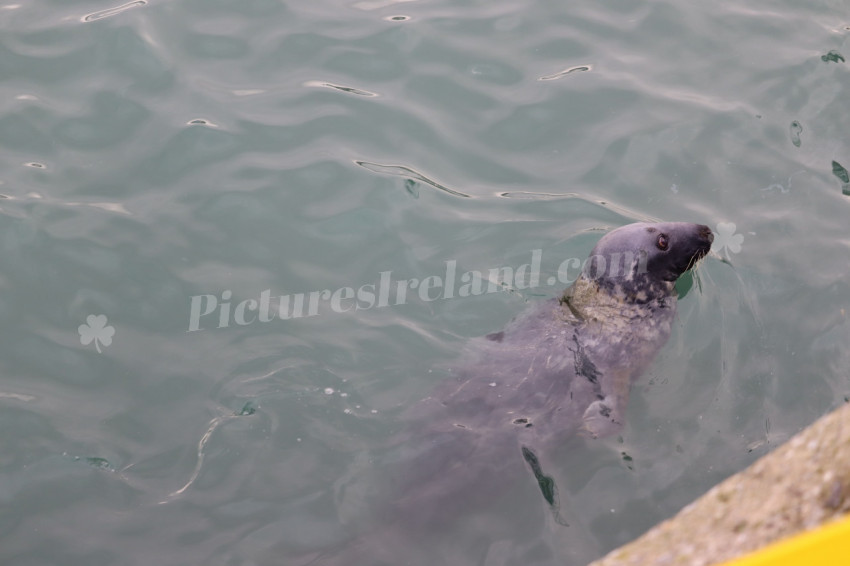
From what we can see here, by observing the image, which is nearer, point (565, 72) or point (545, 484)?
point (545, 484)

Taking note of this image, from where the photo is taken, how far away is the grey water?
16.1ft

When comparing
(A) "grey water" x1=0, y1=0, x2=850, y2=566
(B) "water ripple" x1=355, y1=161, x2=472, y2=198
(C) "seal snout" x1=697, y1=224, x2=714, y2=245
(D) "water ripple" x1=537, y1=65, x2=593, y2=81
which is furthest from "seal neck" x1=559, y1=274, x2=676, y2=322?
(D) "water ripple" x1=537, y1=65, x2=593, y2=81

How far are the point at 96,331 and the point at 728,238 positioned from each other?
15.9ft

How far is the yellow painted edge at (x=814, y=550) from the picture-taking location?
67.6 inches

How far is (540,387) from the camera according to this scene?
5426 mm

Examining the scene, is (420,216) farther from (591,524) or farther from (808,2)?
(808,2)

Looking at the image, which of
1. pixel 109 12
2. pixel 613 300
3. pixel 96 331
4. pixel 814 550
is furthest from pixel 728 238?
pixel 109 12

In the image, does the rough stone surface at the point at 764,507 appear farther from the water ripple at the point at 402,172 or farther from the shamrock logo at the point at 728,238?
the water ripple at the point at 402,172

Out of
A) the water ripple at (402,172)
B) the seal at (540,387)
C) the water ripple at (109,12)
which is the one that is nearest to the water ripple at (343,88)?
the water ripple at (402,172)

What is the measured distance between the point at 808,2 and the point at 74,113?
7140 millimetres

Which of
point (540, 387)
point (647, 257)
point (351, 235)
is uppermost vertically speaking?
point (647, 257)

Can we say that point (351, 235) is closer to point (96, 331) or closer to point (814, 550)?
point (96, 331)

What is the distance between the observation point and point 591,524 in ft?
15.5

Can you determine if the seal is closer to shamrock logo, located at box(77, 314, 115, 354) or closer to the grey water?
the grey water
